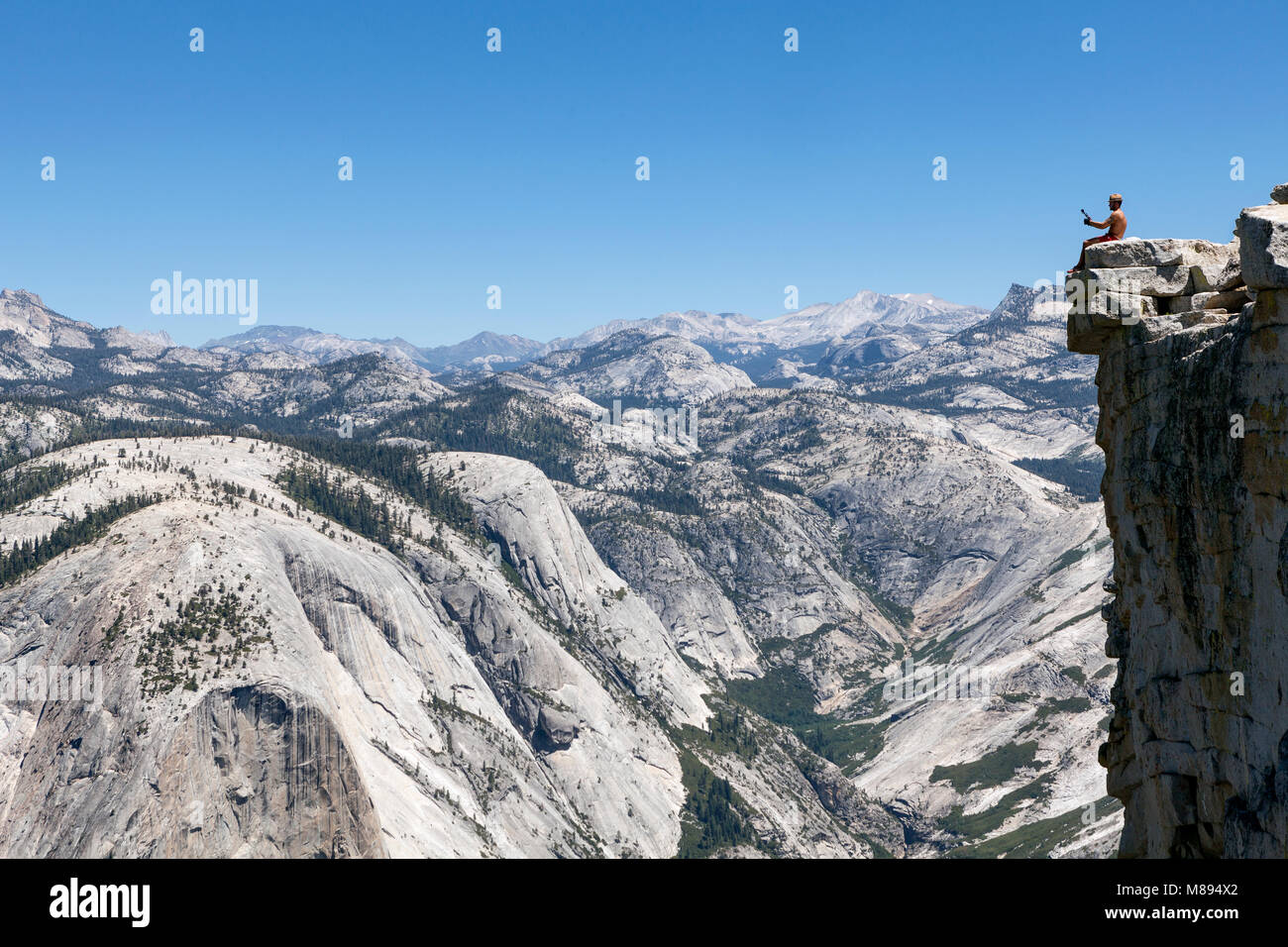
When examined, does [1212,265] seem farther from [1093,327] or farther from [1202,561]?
[1202,561]

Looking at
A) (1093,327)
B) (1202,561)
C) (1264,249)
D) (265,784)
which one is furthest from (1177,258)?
(265,784)

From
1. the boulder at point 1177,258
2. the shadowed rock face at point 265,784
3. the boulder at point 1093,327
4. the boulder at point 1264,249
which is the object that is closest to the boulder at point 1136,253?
the boulder at point 1177,258

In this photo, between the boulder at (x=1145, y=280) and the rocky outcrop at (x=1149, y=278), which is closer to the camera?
the rocky outcrop at (x=1149, y=278)

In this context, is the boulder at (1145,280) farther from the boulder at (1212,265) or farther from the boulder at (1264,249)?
the boulder at (1264,249)
